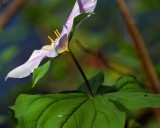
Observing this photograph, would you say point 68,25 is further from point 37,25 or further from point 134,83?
point 37,25

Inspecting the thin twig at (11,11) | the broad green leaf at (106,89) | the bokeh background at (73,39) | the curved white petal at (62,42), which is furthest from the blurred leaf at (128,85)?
the bokeh background at (73,39)

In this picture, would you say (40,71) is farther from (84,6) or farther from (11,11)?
(11,11)

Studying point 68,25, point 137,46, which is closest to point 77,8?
point 68,25

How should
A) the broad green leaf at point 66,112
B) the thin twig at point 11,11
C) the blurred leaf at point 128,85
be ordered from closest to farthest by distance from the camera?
the broad green leaf at point 66,112, the blurred leaf at point 128,85, the thin twig at point 11,11

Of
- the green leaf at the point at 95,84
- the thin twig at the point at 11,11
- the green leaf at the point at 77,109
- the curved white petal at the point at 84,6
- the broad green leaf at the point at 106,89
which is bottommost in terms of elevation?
the broad green leaf at the point at 106,89

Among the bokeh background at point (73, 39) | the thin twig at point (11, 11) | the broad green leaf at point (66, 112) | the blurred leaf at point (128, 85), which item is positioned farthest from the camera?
the bokeh background at point (73, 39)

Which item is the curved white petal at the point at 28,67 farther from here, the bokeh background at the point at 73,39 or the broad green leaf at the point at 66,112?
the bokeh background at the point at 73,39

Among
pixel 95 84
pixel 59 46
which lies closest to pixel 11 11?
pixel 95 84
